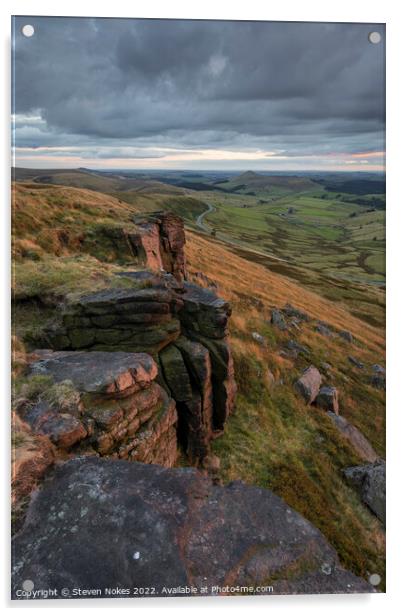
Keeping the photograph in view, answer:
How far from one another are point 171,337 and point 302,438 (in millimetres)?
6690

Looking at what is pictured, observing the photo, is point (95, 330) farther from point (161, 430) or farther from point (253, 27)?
point (253, 27)

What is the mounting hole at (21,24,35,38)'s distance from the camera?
27.5ft

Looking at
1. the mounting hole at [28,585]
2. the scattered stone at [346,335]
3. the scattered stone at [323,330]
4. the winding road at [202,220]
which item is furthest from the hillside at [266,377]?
the winding road at [202,220]

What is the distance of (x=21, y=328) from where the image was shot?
10148mm

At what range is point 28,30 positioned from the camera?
331 inches

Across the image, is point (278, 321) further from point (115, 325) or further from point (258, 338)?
point (115, 325)

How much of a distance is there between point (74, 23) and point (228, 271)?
31.6 m

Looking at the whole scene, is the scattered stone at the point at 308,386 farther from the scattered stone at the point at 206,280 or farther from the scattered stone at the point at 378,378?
the scattered stone at the point at 206,280

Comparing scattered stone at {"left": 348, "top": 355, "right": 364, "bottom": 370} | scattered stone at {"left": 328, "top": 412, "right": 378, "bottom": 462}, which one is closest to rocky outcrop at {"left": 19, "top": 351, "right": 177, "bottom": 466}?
scattered stone at {"left": 328, "top": 412, "right": 378, "bottom": 462}

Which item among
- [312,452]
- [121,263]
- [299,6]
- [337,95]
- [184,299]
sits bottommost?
[312,452]

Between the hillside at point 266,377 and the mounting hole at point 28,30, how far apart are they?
14.0 feet

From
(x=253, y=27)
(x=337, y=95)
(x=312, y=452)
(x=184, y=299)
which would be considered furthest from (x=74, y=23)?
(x=312, y=452)

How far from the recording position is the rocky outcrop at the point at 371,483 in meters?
10.4

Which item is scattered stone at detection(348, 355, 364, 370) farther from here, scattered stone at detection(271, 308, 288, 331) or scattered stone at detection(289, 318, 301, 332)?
scattered stone at detection(271, 308, 288, 331)
